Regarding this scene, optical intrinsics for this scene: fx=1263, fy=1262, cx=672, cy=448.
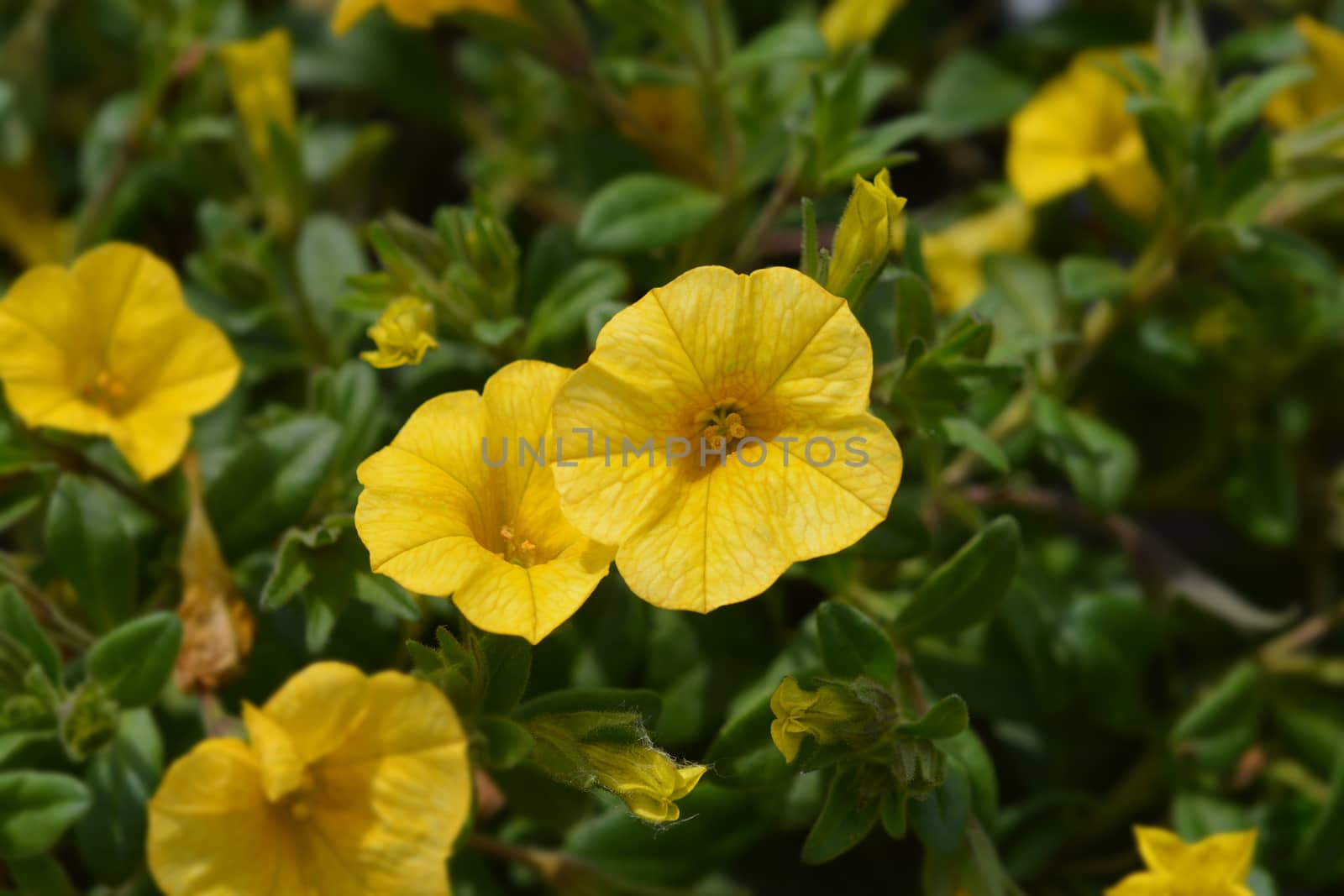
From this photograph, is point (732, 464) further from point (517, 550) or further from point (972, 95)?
point (972, 95)

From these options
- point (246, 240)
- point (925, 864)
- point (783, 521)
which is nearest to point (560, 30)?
point (246, 240)

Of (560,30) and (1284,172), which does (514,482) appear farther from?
(1284,172)

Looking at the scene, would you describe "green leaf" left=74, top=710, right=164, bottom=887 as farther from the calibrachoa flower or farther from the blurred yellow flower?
the calibrachoa flower

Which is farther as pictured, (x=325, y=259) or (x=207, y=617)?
(x=325, y=259)

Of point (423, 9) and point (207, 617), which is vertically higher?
point (423, 9)

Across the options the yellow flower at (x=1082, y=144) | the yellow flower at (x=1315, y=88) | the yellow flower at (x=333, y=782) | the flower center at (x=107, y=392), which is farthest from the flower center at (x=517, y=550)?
the yellow flower at (x=1315, y=88)

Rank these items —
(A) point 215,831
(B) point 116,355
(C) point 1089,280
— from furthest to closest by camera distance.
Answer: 1. (C) point 1089,280
2. (B) point 116,355
3. (A) point 215,831

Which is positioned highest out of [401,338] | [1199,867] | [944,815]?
[401,338]

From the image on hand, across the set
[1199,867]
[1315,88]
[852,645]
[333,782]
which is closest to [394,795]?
[333,782]
